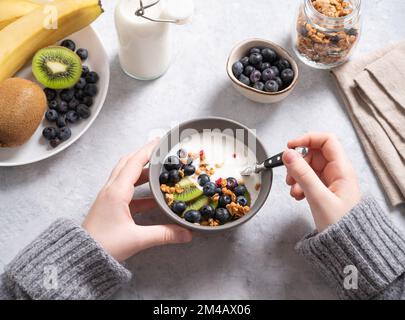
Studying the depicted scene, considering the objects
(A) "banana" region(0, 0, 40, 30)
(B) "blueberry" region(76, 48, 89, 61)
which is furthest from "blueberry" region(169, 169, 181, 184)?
(A) "banana" region(0, 0, 40, 30)

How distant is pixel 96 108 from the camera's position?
3.22 feet

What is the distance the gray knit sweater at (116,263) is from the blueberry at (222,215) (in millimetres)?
155

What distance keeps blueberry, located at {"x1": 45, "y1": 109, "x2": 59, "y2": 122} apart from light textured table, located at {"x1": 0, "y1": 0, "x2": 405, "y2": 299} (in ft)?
0.23

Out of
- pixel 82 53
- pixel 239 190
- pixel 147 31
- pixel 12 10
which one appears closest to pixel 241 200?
pixel 239 190

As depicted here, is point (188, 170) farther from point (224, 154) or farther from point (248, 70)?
point (248, 70)

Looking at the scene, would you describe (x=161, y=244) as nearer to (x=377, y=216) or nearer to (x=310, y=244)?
(x=310, y=244)

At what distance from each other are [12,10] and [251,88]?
512mm

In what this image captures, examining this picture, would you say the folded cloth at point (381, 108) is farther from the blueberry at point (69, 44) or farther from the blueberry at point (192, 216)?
the blueberry at point (69, 44)

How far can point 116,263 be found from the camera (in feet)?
2.68

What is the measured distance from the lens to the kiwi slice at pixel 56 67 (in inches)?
38.3

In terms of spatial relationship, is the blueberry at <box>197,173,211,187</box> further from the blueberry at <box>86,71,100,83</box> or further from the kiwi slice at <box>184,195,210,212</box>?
the blueberry at <box>86,71,100,83</box>

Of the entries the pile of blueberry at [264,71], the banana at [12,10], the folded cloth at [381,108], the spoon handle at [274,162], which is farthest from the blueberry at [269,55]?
the banana at [12,10]
